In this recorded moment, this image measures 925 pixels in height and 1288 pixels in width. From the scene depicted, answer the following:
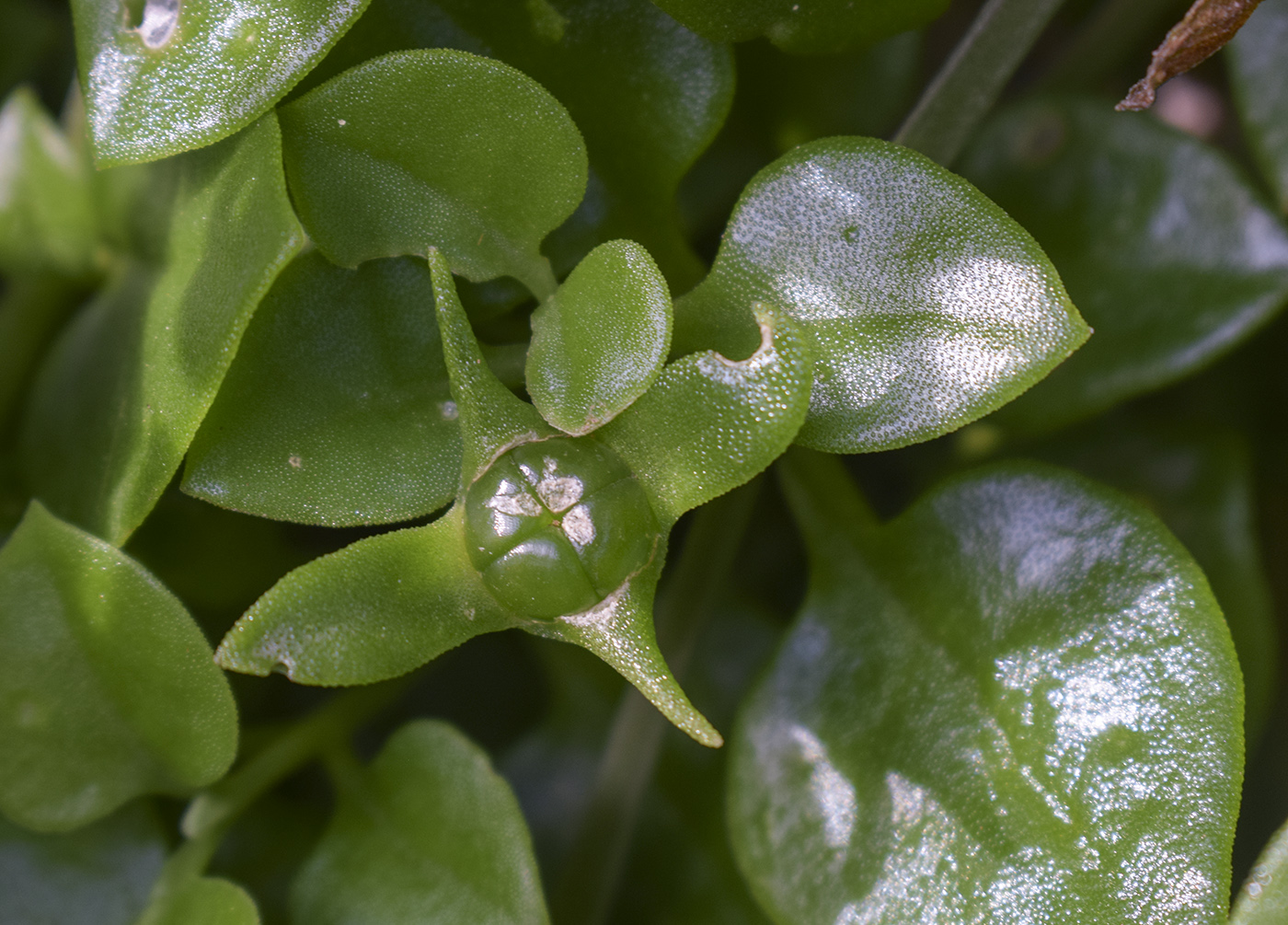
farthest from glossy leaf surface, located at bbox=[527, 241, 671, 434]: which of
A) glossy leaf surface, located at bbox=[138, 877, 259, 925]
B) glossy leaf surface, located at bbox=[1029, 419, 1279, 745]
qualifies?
glossy leaf surface, located at bbox=[1029, 419, 1279, 745]

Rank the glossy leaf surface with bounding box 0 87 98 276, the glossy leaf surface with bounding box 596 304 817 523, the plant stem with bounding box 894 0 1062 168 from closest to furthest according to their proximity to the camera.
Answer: the glossy leaf surface with bounding box 596 304 817 523
the plant stem with bounding box 894 0 1062 168
the glossy leaf surface with bounding box 0 87 98 276

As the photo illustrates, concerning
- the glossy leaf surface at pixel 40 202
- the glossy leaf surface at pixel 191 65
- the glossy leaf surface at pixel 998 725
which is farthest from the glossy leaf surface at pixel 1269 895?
the glossy leaf surface at pixel 40 202

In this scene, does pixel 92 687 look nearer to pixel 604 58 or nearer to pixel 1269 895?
pixel 604 58

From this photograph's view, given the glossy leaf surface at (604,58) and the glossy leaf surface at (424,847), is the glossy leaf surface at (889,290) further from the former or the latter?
the glossy leaf surface at (424,847)

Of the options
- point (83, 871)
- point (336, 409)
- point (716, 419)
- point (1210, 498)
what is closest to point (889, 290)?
point (716, 419)

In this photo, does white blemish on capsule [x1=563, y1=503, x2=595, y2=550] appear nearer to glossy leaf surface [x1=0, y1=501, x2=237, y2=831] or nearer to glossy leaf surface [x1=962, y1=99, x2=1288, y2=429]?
glossy leaf surface [x1=0, y1=501, x2=237, y2=831]

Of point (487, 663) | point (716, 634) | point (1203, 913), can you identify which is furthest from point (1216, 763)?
point (487, 663)
